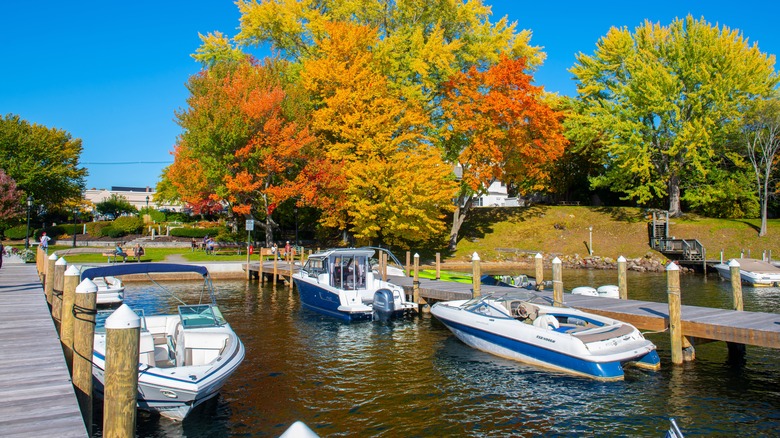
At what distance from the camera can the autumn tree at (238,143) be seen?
3725cm

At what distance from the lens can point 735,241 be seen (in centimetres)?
4341

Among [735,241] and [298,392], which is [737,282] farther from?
[735,241]

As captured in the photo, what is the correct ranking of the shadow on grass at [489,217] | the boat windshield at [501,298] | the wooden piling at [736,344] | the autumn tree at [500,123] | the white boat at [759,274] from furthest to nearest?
1. the shadow on grass at [489,217]
2. the autumn tree at [500,123]
3. the white boat at [759,274]
4. the boat windshield at [501,298]
5. the wooden piling at [736,344]

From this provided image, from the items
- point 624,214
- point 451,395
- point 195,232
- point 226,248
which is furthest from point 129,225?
point 451,395

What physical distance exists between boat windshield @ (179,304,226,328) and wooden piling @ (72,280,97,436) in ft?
13.9

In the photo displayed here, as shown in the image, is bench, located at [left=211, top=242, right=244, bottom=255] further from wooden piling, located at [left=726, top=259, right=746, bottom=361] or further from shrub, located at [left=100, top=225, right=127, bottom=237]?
wooden piling, located at [left=726, top=259, right=746, bottom=361]

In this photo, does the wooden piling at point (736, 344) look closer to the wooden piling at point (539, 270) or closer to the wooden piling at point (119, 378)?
the wooden piling at point (539, 270)

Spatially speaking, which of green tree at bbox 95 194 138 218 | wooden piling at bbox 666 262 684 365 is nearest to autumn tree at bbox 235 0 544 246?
wooden piling at bbox 666 262 684 365

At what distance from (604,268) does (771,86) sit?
2109 cm

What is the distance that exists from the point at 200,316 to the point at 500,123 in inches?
1317

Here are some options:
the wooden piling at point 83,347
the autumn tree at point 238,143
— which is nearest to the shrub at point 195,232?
the autumn tree at point 238,143

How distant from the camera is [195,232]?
56.3 meters

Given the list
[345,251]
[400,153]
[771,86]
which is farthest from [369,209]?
[771,86]

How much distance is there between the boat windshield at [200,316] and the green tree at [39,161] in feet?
162
